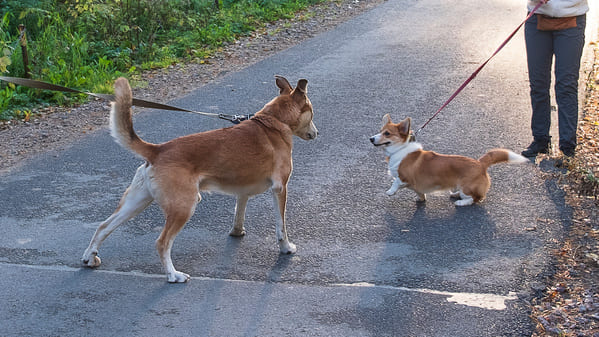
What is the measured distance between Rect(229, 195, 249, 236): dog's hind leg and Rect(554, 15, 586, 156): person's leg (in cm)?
382

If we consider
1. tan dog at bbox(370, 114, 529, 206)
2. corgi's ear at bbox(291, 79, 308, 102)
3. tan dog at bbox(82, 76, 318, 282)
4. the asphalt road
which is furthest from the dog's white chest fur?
corgi's ear at bbox(291, 79, 308, 102)

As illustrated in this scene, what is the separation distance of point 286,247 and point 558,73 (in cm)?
386

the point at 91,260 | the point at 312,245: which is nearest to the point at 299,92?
the point at 312,245

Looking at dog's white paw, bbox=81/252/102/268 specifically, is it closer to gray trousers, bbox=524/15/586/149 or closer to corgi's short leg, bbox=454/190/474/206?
corgi's short leg, bbox=454/190/474/206

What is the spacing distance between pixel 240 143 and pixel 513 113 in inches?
205

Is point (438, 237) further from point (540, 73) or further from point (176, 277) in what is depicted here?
point (540, 73)

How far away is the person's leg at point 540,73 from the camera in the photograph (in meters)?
7.50

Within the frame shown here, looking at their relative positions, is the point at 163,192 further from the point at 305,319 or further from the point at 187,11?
the point at 187,11

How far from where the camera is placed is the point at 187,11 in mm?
14570

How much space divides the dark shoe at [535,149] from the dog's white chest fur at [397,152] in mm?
1753

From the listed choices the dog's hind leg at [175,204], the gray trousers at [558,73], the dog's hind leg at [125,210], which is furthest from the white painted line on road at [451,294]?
the gray trousers at [558,73]

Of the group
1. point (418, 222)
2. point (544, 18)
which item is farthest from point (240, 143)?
point (544, 18)

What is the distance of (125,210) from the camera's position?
5.23 metres

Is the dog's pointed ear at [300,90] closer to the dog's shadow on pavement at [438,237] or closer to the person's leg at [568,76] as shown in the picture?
the dog's shadow on pavement at [438,237]
